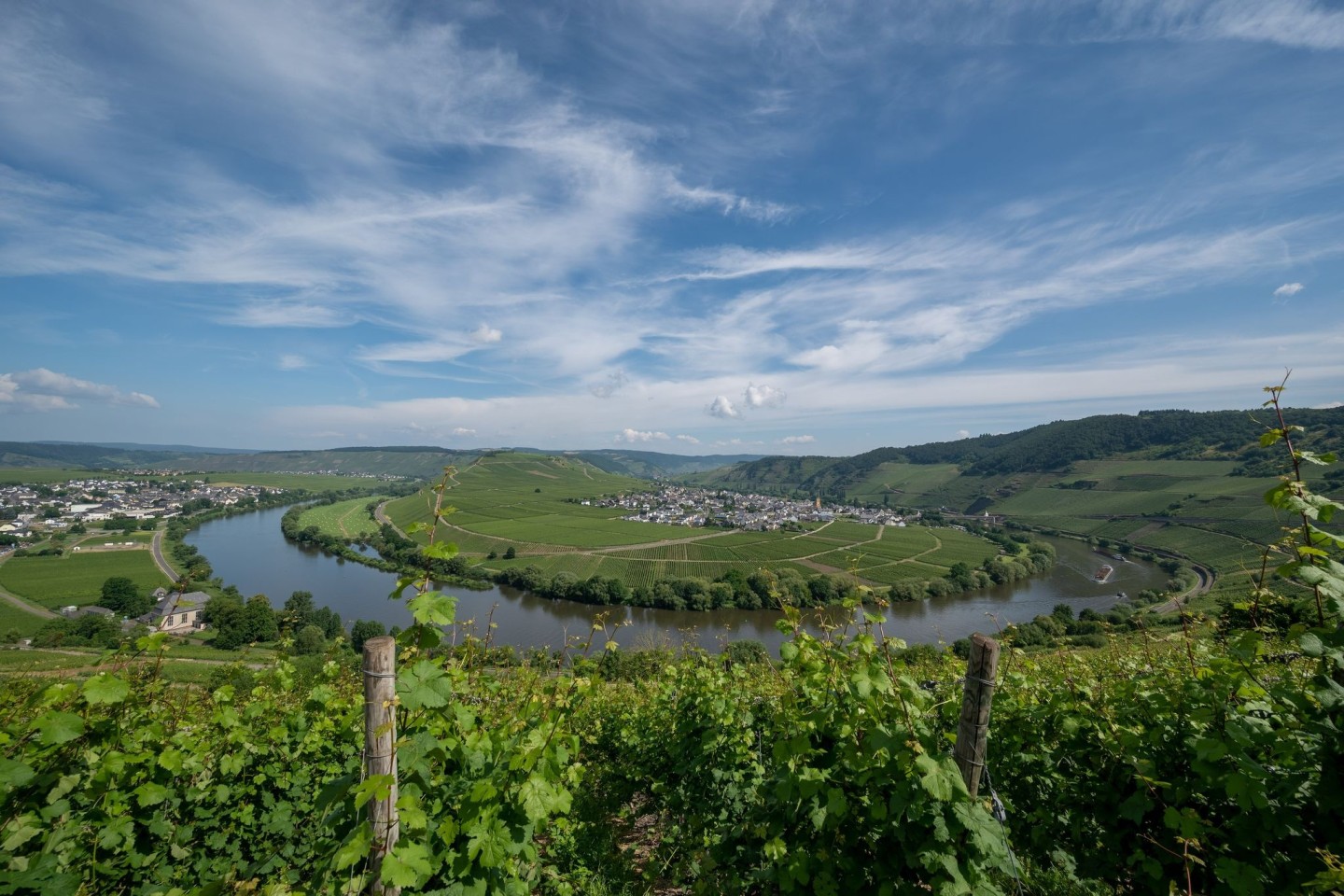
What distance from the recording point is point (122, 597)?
139 feet

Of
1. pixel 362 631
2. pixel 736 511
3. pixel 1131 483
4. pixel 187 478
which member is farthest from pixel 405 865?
pixel 187 478

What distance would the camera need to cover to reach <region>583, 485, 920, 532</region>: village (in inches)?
4510

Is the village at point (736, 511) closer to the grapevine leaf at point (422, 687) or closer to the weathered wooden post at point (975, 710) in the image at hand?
the weathered wooden post at point (975, 710)

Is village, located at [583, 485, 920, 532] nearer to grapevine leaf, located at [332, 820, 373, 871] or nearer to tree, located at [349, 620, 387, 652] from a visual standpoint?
tree, located at [349, 620, 387, 652]

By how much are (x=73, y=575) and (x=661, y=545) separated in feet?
228

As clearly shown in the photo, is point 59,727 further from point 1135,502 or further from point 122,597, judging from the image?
point 1135,502

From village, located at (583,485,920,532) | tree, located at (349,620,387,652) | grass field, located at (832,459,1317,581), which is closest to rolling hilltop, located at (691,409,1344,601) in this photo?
grass field, located at (832,459,1317,581)

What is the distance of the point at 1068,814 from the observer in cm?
393

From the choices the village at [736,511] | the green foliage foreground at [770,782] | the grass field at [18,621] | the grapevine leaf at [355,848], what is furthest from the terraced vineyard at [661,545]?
the grapevine leaf at [355,848]

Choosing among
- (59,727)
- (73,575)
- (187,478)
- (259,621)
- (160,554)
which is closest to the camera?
(59,727)

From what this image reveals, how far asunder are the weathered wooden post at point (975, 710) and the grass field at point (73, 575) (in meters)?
66.8

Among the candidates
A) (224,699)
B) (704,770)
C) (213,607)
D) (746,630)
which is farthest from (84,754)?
(213,607)

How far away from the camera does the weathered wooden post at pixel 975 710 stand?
274cm

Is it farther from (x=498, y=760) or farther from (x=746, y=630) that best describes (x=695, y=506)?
(x=498, y=760)
